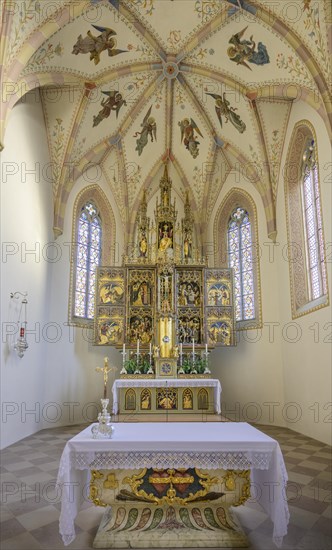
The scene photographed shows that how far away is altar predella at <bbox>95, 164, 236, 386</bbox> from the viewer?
12672 mm

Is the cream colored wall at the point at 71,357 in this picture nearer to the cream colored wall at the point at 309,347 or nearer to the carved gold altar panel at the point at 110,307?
the carved gold altar panel at the point at 110,307

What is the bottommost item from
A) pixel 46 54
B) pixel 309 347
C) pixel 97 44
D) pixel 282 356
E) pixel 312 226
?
pixel 282 356

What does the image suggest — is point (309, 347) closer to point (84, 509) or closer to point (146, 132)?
point (84, 509)

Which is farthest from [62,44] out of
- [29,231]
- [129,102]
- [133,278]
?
[133,278]

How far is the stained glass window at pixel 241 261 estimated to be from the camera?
49.5 feet

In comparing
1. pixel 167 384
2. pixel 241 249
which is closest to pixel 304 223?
pixel 241 249

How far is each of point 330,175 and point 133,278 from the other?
670 centimetres

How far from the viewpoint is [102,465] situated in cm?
429

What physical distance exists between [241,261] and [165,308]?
4.36 meters

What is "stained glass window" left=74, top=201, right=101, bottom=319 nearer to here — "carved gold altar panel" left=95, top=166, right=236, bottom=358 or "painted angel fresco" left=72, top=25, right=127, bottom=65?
"carved gold altar panel" left=95, top=166, right=236, bottom=358

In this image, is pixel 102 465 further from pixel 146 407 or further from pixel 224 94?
pixel 224 94

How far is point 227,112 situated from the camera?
14195 millimetres

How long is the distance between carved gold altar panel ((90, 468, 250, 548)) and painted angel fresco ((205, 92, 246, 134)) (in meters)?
12.3

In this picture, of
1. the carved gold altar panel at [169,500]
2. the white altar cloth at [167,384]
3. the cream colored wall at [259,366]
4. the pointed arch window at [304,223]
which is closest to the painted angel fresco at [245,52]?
the pointed arch window at [304,223]
